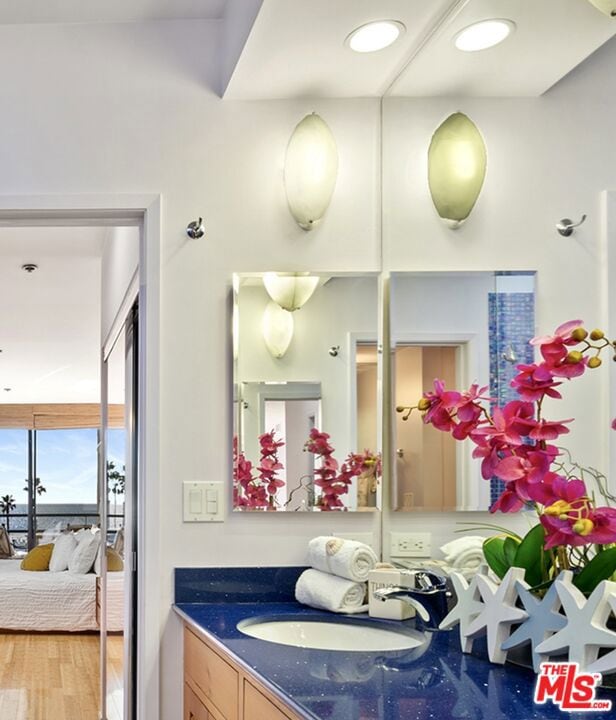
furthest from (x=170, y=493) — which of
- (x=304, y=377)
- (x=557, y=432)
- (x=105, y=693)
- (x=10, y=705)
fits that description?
(x=10, y=705)

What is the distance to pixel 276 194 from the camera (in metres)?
2.57

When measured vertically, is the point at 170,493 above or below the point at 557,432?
below

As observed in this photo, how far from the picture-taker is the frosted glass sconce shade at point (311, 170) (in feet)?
8.27

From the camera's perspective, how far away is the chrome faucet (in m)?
2.03

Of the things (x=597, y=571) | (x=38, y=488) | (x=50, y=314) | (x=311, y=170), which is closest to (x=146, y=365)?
(x=311, y=170)

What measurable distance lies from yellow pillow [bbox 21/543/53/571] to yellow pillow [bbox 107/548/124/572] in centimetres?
396

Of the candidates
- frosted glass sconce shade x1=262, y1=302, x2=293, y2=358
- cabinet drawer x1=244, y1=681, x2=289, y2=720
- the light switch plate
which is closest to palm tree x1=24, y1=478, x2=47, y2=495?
the light switch plate

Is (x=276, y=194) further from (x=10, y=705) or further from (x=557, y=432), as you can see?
(x=10, y=705)

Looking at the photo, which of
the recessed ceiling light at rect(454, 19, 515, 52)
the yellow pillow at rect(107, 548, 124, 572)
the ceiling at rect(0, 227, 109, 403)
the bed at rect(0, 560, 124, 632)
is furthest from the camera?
the bed at rect(0, 560, 124, 632)

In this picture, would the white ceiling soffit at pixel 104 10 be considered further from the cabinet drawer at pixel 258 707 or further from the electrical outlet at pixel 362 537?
the cabinet drawer at pixel 258 707

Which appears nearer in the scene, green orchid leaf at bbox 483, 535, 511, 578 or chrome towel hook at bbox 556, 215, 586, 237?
chrome towel hook at bbox 556, 215, 586, 237

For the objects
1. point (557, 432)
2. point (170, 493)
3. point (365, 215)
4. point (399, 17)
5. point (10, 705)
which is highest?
point (399, 17)

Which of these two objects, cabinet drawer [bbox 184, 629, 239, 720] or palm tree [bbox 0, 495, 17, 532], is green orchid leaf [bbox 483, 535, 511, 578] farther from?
palm tree [bbox 0, 495, 17, 532]

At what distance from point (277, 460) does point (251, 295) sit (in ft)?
1.47
